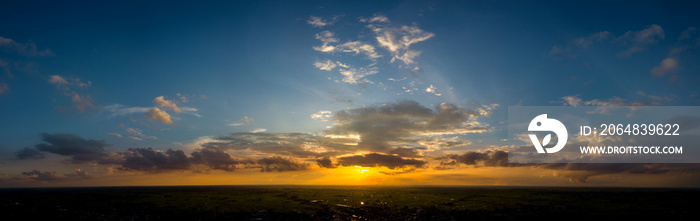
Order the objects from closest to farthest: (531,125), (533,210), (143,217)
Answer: (143,217) → (533,210) → (531,125)

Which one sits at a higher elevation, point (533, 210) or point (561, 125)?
point (561, 125)

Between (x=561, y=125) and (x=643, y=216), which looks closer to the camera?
(x=643, y=216)

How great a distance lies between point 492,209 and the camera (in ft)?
151

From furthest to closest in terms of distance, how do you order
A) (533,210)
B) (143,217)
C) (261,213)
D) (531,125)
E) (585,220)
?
(531,125), (533,210), (261,213), (143,217), (585,220)

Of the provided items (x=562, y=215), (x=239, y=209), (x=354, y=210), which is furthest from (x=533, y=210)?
(x=239, y=209)

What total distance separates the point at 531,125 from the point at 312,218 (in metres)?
41.3

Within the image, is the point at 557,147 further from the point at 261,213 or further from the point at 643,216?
the point at 261,213

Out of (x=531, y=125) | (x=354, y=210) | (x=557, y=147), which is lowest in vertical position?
(x=354, y=210)

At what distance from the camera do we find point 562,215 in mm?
40062

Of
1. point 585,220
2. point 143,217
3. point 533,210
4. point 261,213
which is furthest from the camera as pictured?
point 533,210

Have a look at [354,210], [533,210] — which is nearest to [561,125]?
[533,210]

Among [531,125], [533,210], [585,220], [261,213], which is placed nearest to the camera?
[585,220]

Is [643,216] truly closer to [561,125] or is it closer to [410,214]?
[561,125]

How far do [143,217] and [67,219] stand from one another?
25.1 feet
